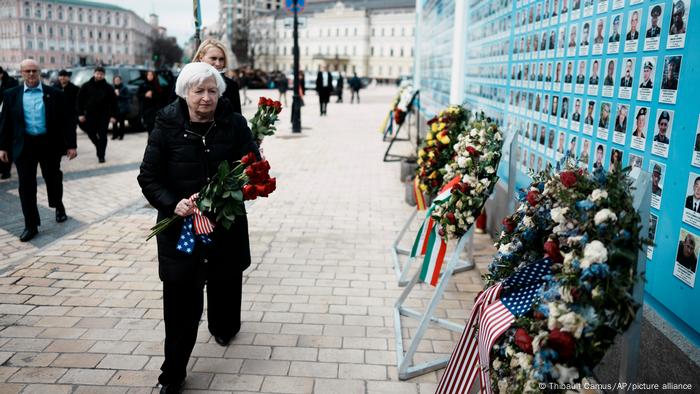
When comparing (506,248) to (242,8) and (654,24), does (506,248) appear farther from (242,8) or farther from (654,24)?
(242,8)

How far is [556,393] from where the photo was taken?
6.42 feet

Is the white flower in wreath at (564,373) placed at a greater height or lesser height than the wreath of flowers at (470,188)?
lesser

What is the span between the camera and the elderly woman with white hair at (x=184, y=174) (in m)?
3.15

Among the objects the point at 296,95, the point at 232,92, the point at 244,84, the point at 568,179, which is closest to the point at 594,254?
the point at 568,179

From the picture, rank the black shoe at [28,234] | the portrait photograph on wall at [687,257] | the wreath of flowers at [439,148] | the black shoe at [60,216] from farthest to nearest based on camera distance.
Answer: the black shoe at [60,216], the black shoe at [28,234], the wreath of flowers at [439,148], the portrait photograph on wall at [687,257]

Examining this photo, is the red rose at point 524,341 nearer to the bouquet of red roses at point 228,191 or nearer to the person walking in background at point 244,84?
the bouquet of red roses at point 228,191

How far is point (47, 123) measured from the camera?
6.37 m

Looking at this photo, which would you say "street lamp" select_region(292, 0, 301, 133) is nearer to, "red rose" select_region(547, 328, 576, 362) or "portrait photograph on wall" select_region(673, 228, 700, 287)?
"portrait photograph on wall" select_region(673, 228, 700, 287)

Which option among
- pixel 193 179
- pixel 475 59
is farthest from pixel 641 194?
pixel 475 59

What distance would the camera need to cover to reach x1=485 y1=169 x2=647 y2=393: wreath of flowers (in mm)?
1880

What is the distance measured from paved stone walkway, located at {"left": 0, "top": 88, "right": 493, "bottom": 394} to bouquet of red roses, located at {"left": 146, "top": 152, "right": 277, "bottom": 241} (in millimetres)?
1020

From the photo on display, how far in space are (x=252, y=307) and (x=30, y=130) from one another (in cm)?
365

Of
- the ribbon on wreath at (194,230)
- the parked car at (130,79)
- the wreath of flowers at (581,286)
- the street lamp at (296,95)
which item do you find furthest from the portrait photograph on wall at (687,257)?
the parked car at (130,79)

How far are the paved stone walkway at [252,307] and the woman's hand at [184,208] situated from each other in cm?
106
